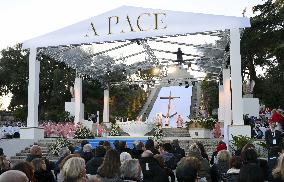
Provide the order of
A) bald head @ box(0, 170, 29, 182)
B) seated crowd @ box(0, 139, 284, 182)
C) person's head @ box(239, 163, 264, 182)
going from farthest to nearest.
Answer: person's head @ box(239, 163, 264, 182) < seated crowd @ box(0, 139, 284, 182) < bald head @ box(0, 170, 29, 182)

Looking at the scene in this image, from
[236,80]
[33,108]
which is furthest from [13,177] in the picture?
[33,108]

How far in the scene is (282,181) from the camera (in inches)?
205

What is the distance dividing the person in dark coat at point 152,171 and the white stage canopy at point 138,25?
11.8 meters

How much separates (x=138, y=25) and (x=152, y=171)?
12.5 meters

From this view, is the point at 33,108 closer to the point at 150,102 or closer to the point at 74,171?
the point at 74,171

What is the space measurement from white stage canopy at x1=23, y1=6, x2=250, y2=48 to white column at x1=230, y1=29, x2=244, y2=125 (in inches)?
19.2

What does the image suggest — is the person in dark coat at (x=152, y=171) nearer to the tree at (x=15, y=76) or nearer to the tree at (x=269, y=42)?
the tree at (x=269, y=42)

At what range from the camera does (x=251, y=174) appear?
19.7 ft

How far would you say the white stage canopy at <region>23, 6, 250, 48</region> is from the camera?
59.4 ft

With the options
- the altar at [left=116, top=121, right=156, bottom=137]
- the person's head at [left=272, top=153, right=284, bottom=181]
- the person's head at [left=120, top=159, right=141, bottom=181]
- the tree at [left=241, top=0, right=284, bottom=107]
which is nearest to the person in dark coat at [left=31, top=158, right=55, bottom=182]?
the person's head at [left=120, top=159, right=141, bottom=181]

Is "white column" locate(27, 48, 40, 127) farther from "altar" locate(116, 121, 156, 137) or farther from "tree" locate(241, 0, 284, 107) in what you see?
"tree" locate(241, 0, 284, 107)

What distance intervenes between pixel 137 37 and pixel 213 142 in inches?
215

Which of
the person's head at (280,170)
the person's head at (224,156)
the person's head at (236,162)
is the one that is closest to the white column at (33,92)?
the person's head at (224,156)

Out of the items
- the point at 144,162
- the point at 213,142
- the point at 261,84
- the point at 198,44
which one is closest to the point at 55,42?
the point at 198,44
